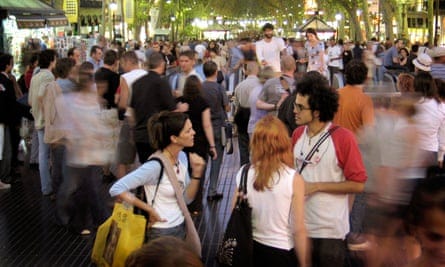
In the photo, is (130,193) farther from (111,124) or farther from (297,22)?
(297,22)

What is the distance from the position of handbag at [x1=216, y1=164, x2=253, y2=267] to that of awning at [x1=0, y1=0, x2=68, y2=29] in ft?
Result: 51.3

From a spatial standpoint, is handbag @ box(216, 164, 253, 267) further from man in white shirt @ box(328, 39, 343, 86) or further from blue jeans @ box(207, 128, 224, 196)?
man in white shirt @ box(328, 39, 343, 86)

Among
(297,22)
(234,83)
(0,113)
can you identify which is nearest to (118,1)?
(234,83)

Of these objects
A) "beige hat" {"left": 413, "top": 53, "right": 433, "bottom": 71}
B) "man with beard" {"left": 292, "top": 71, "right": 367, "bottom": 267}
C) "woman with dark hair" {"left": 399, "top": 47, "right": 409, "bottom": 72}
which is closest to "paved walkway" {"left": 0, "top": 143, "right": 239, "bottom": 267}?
"man with beard" {"left": 292, "top": 71, "right": 367, "bottom": 267}

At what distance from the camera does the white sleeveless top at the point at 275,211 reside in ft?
13.7

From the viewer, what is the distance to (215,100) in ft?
29.7

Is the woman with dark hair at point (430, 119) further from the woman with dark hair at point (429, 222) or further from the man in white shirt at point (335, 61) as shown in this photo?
the man in white shirt at point (335, 61)

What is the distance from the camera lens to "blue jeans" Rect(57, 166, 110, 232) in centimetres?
774

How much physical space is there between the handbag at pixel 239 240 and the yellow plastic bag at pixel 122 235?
675 millimetres

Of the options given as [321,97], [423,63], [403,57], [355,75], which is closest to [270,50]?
[423,63]

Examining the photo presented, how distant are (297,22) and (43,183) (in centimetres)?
11220

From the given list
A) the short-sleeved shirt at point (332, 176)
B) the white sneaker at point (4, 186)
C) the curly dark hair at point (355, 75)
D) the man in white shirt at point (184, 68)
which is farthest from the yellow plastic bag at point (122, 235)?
the white sneaker at point (4, 186)

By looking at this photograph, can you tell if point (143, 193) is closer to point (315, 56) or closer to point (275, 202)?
point (275, 202)

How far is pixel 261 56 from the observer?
49.6ft
